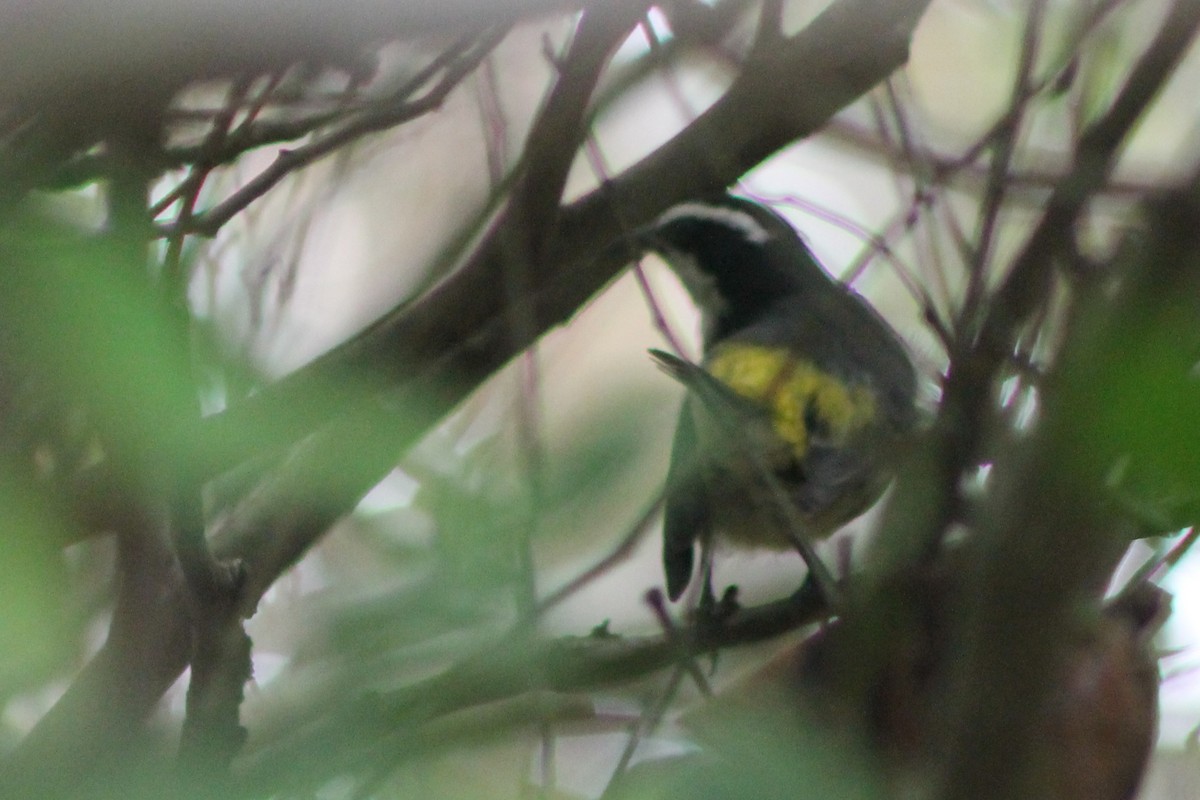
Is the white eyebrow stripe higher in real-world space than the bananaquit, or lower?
higher

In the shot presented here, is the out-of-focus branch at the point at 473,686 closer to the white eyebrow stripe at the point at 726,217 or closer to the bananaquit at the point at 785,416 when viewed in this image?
the bananaquit at the point at 785,416

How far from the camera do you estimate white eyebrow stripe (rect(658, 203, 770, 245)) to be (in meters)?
3.25

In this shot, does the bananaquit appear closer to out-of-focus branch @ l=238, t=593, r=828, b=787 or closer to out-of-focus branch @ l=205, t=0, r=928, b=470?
out-of-focus branch @ l=205, t=0, r=928, b=470

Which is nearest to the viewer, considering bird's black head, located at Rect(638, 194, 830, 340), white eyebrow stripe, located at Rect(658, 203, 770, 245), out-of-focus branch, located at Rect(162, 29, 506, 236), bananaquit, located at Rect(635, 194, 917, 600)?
out-of-focus branch, located at Rect(162, 29, 506, 236)

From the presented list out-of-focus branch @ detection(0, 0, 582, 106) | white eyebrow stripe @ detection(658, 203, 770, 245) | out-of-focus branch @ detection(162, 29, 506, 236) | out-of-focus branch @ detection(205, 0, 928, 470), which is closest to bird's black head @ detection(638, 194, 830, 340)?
white eyebrow stripe @ detection(658, 203, 770, 245)

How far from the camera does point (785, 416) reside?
2.80 metres

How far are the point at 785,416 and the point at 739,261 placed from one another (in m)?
0.91

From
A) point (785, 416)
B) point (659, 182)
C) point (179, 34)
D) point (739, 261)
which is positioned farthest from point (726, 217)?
point (179, 34)

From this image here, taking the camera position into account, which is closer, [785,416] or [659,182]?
[659,182]

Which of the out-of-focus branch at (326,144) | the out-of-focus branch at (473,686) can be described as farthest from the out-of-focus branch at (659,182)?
the out-of-focus branch at (473,686)

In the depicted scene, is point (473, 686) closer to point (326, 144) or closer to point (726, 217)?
point (326, 144)

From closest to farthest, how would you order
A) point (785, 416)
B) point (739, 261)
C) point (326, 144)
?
1. point (326, 144)
2. point (785, 416)
3. point (739, 261)

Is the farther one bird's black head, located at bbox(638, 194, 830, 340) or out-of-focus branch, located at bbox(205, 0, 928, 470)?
bird's black head, located at bbox(638, 194, 830, 340)

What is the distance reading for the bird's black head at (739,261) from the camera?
3.49 m
